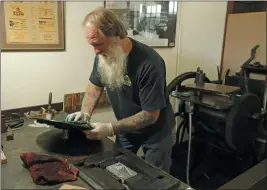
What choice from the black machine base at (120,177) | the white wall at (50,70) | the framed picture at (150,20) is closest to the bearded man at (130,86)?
the black machine base at (120,177)

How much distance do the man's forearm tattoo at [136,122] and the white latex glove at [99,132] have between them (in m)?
0.04

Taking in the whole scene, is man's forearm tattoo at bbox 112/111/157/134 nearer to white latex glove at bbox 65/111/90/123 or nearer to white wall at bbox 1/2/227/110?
white latex glove at bbox 65/111/90/123

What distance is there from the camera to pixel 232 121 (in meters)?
1.99

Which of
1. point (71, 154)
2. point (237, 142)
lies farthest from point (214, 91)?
point (71, 154)

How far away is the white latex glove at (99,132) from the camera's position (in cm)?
130

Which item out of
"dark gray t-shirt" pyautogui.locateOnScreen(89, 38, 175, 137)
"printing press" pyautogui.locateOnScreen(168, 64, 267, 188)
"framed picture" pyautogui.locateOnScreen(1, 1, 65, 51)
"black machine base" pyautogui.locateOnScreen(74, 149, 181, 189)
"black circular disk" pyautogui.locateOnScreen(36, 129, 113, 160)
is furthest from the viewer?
"printing press" pyautogui.locateOnScreen(168, 64, 267, 188)

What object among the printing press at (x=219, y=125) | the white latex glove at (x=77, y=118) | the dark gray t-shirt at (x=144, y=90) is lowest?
the printing press at (x=219, y=125)

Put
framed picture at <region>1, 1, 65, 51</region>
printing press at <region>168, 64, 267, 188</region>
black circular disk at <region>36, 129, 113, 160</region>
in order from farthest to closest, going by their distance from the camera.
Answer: printing press at <region>168, 64, 267, 188</region>, framed picture at <region>1, 1, 65, 51</region>, black circular disk at <region>36, 129, 113, 160</region>

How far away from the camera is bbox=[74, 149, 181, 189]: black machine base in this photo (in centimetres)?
95

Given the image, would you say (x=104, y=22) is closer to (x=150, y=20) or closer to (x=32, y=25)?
(x=32, y=25)

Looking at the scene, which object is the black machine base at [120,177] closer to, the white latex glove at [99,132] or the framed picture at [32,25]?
the white latex glove at [99,132]

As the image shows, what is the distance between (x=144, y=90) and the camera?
137 centimetres

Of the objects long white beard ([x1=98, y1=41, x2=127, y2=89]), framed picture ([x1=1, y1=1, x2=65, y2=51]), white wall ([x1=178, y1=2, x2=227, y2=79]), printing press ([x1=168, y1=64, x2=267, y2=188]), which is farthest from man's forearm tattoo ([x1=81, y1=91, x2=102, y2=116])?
white wall ([x1=178, y1=2, x2=227, y2=79])

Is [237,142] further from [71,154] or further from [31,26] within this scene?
[31,26]
